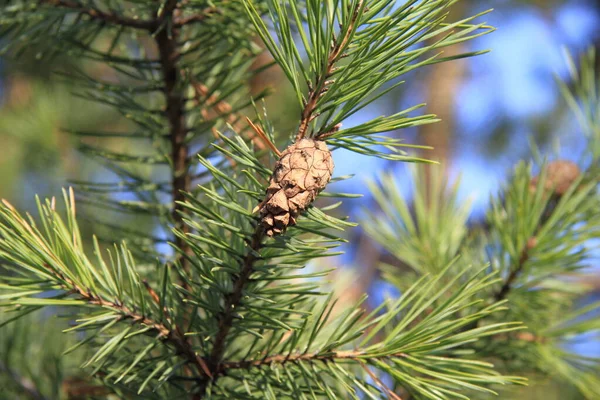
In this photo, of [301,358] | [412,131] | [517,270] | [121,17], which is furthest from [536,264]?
[412,131]

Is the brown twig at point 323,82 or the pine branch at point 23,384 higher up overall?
the brown twig at point 323,82

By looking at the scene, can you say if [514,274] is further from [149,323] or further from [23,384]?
Answer: [23,384]

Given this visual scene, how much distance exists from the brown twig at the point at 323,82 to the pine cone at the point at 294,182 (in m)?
0.02

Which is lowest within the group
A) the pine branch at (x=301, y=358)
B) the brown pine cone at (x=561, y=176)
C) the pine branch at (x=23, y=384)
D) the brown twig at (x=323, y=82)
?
the pine branch at (x=23, y=384)

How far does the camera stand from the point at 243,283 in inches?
14.7

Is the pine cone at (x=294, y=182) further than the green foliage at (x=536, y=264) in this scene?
No

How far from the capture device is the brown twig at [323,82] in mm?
334

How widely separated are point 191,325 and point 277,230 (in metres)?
0.10

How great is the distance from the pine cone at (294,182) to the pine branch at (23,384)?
0.36m

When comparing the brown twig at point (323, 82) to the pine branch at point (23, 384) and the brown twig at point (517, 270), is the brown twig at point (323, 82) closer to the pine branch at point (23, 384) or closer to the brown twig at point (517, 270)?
the brown twig at point (517, 270)

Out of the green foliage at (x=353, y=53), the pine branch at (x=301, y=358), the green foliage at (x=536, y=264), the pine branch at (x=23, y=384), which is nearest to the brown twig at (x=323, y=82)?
the green foliage at (x=353, y=53)

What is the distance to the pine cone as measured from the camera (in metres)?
0.32

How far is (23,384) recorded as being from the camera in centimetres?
59

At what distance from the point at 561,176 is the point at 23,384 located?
53 centimetres
